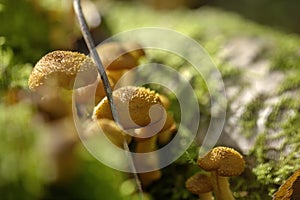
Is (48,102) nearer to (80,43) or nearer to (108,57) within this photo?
(108,57)

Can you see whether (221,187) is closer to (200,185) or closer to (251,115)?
(200,185)

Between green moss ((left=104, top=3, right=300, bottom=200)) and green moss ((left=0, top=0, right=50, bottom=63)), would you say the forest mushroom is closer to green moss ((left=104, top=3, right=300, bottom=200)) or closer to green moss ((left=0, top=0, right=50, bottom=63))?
green moss ((left=104, top=3, right=300, bottom=200))

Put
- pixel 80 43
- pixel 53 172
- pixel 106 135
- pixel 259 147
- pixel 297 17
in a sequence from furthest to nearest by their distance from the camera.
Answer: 1. pixel 297 17
2. pixel 80 43
3. pixel 259 147
4. pixel 106 135
5. pixel 53 172

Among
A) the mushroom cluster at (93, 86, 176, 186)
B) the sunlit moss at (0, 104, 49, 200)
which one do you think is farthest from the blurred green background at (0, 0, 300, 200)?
the mushroom cluster at (93, 86, 176, 186)

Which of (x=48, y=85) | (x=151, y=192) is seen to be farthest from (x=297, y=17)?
(x=48, y=85)

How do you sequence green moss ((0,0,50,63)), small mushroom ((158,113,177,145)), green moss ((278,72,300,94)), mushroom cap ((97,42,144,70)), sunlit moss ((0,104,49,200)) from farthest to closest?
green moss ((0,0,50,63)) < green moss ((278,72,300,94)) < mushroom cap ((97,42,144,70)) < small mushroom ((158,113,177,145)) < sunlit moss ((0,104,49,200))

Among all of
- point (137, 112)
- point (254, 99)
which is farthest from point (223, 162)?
point (254, 99)

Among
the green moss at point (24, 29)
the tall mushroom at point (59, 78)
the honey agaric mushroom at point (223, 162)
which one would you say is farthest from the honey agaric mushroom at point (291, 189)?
the green moss at point (24, 29)
